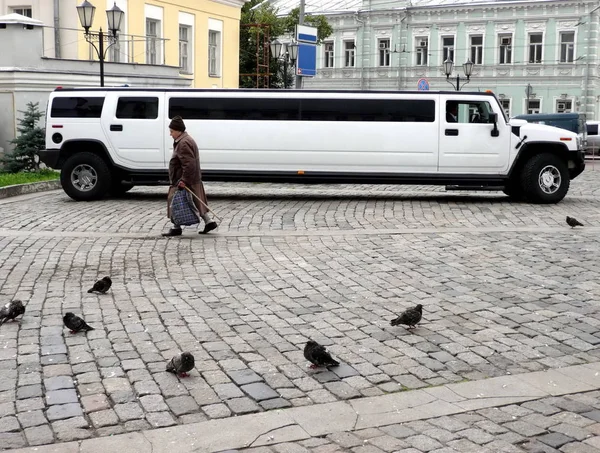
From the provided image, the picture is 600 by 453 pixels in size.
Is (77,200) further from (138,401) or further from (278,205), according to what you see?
(138,401)

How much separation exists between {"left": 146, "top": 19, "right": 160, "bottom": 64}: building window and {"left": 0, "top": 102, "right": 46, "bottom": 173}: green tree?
1198cm

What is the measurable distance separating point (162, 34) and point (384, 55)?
26.2 m

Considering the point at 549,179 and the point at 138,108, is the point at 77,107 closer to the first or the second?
the point at 138,108

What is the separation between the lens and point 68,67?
2514cm

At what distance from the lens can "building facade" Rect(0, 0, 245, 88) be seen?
97.7 feet

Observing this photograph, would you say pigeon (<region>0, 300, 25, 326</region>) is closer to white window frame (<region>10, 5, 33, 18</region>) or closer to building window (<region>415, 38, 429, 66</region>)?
white window frame (<region>10, 5, 33, 18</region>)

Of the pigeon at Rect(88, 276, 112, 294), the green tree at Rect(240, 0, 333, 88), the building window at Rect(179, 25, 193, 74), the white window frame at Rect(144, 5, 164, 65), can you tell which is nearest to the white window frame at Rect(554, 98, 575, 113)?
the green tree at Rect(240, 0, 333, 88)

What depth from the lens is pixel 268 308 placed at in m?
8.03

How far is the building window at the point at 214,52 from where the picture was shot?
3900cm

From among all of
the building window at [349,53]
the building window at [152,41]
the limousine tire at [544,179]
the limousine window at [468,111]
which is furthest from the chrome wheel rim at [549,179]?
the building window at [349,53]

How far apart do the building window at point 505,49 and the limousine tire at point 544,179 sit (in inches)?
1536

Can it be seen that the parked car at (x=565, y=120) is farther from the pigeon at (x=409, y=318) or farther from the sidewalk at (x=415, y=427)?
the sidewalk at (x=415, y=427)

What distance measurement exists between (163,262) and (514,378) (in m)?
5.33

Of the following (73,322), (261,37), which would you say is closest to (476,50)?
(261,37)
